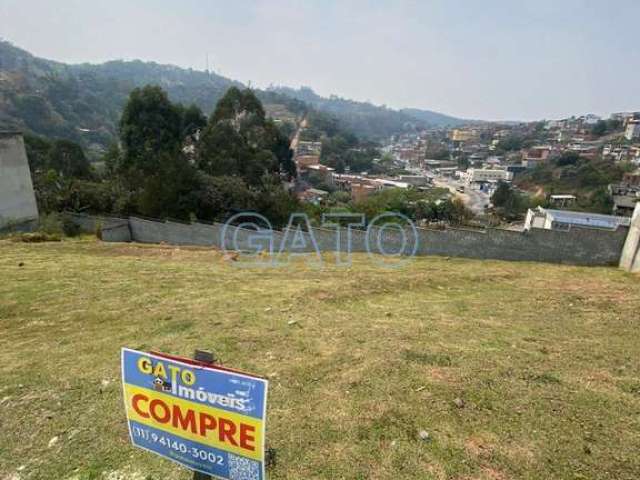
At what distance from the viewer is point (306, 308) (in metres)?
5.41

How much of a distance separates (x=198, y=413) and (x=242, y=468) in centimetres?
27

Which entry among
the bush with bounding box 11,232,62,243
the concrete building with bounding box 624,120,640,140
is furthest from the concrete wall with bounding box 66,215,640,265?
the concrete building with bounding box 624,120,640,140

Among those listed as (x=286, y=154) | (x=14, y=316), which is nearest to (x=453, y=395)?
(x=14, y=316)

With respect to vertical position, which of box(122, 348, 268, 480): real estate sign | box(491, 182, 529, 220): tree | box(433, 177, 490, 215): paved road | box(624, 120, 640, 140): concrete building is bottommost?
box(433, 177, 490, 215): paved road

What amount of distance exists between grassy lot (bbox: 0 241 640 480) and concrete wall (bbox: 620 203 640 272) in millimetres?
1638

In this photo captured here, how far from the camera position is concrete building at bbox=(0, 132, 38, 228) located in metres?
14.6

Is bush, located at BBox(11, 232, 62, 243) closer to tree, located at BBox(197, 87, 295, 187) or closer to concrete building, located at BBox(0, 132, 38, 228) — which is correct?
concrete building, located at BBox(0, 132, 38, 228)

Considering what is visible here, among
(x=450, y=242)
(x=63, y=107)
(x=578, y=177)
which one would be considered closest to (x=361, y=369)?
(x=450, y=242)

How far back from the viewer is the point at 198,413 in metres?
1.52

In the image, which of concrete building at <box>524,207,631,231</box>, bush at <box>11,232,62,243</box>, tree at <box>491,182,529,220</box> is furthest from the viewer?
tree at <box>491,182,529,220</box>

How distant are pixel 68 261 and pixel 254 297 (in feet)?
18.5

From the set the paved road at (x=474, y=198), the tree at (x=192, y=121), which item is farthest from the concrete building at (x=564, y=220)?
the paved road at (x=474, y=198)

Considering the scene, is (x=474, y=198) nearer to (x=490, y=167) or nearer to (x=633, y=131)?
(x=490, y=167)

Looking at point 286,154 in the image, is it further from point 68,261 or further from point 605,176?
point 605,176
